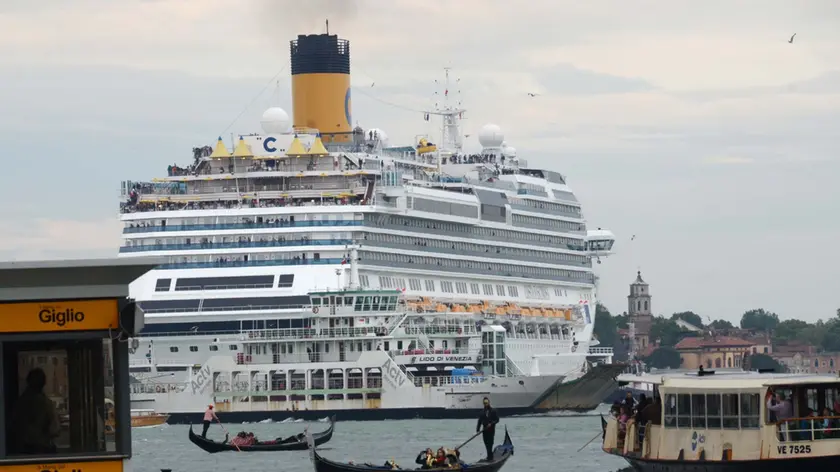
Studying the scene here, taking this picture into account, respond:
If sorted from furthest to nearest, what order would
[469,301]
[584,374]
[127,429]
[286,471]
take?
1. [469,301]
2. [584,374]
3. [286,471]
4. [127,429]

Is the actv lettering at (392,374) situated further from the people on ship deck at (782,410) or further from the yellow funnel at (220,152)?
the people on ship deck at (782,410)

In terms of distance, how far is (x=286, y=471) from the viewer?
49281 mm

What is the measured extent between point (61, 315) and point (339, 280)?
7248cm

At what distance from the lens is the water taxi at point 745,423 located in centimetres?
3038

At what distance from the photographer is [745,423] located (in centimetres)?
3108

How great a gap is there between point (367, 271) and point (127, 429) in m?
76.5

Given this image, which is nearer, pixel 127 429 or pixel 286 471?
pixel 127 429

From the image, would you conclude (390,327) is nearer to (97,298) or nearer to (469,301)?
(469,301)

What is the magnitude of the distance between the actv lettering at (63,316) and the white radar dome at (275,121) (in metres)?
83.2

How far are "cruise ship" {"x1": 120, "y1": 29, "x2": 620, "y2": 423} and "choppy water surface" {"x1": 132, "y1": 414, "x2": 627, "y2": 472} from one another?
1.66 metres

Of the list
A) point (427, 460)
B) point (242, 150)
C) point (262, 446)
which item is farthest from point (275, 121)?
point (427, 460)

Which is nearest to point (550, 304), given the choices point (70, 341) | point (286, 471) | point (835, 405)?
point (286, 471)

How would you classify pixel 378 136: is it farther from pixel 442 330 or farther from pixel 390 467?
pixel 390 467

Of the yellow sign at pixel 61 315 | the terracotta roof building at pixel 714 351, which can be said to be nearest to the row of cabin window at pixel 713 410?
the yellow sign at pixel 61 315
